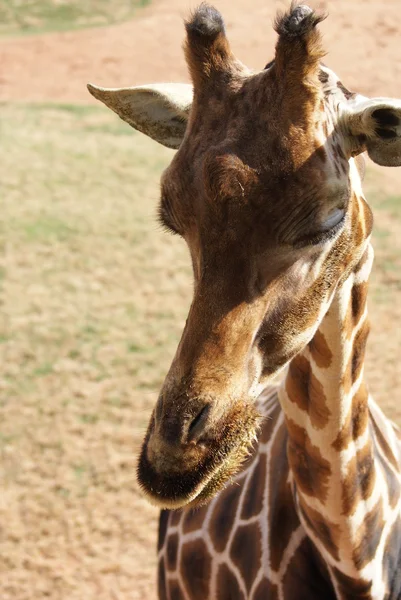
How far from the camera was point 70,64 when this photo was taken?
60.5 feet

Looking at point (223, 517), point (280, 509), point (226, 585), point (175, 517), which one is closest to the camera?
point (280, 509)

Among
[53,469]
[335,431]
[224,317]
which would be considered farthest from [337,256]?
[53,469]

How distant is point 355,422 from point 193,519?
1341 millimetres

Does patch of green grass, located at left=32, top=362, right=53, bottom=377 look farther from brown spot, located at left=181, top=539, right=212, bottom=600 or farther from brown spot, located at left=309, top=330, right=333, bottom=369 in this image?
brown spot, located at left=309, top=330, right=333, bottom=369

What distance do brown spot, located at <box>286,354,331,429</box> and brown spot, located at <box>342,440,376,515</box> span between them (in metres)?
0.22

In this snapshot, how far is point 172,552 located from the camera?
437 cm

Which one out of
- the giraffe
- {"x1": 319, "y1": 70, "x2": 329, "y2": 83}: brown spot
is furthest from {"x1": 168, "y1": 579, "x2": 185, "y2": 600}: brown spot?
{"x1": 319, "y1": 70, "x2": 329, "y2": 83}: brown spot

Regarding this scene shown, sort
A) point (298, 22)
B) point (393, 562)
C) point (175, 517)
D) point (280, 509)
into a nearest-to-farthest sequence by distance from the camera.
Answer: point (298, 22) → point (393, 562) → point (280, 509) → point (175, 517)

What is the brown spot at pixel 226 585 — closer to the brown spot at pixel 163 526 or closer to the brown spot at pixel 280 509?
the brown spot at pixel 280 509

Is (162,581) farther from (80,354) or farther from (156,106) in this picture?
(80,354)

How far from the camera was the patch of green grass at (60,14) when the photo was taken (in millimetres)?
20797

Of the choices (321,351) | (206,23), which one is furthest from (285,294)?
(206,23)

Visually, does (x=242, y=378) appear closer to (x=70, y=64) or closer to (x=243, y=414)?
(x=243, y=414)

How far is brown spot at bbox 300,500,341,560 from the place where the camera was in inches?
128
